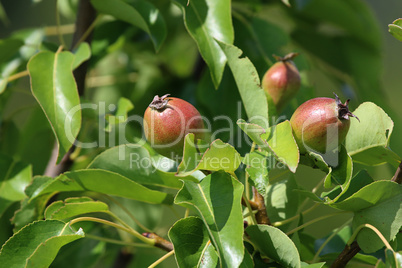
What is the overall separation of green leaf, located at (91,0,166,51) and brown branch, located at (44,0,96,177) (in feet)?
0.20

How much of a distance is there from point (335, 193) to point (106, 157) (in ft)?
1.52

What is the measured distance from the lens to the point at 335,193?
3.05 ft

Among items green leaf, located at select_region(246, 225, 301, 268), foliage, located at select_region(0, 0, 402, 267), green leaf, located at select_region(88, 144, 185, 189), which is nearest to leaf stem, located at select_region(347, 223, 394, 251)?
foliage, located at select_region(0, 0, 402, 267)

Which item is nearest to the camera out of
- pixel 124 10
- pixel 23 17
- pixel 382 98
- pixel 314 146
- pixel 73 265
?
pixel 314 146

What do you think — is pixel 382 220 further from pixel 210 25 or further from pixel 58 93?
pixel 58 93

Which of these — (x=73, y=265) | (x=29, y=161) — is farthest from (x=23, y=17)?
(x=73, y=265)

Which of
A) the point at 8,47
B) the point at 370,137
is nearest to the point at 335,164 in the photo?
the point at 370,137

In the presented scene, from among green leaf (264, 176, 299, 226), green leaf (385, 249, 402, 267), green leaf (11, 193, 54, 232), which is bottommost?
green leaf (11, 193, 54, 232)

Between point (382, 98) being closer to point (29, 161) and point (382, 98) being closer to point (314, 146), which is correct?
point (314, 146)

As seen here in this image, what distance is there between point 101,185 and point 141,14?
0.47 meters

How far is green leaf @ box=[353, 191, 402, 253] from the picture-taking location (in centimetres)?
86

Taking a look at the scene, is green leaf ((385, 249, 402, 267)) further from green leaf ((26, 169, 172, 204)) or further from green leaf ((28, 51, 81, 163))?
green leaf ((28, 51, 81, 163))

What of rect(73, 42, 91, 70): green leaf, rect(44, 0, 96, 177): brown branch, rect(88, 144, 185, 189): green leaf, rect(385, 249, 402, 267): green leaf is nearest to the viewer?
rect(385, 249, 402, 267): green leaf

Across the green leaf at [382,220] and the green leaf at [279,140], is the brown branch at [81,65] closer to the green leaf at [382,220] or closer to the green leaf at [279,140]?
the green leaf at [279,140]
